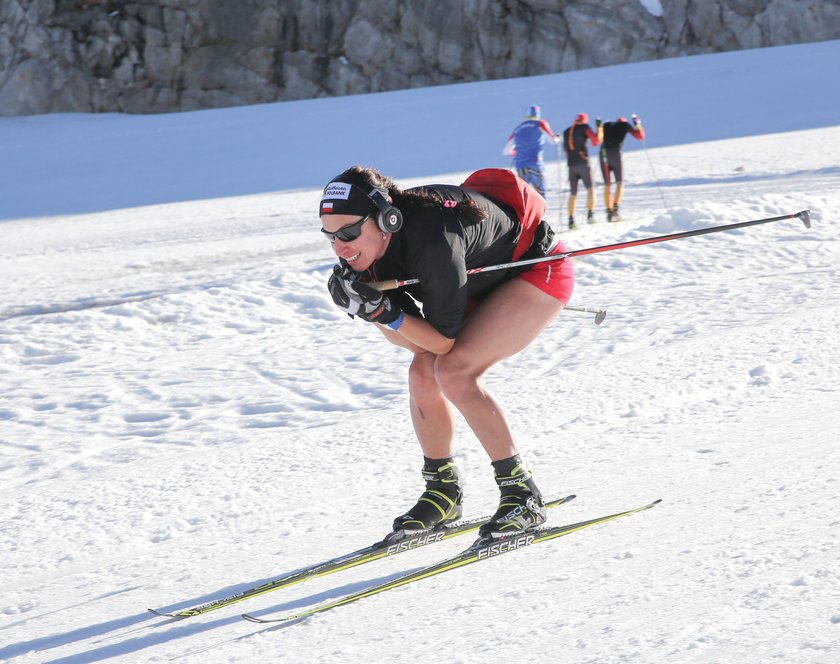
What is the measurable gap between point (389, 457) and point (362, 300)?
1886 millimetres

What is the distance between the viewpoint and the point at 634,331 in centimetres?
727

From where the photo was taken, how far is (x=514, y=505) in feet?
12.5

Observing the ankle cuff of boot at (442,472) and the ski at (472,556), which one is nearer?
the ski at (472,556)

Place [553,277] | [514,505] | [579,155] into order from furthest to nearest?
[579,155]
[553,277]
[514,505]

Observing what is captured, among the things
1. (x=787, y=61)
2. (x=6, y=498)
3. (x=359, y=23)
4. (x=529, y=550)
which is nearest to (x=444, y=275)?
A: (x=529, y=550)

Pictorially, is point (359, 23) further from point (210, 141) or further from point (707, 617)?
point (707, 617)

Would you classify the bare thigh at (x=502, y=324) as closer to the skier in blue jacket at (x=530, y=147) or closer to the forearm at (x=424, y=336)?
the forearm at (x=424, y=336)

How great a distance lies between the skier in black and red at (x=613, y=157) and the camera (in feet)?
44.8

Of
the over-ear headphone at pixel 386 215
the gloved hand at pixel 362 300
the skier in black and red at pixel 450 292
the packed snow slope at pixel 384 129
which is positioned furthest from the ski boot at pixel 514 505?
the packed snow slope at pixel 384 129

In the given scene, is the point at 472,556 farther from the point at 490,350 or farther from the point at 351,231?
the point at 351,231

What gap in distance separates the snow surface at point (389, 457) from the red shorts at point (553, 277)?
0.92 metres

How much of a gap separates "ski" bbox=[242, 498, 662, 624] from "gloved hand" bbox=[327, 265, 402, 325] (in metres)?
0.90

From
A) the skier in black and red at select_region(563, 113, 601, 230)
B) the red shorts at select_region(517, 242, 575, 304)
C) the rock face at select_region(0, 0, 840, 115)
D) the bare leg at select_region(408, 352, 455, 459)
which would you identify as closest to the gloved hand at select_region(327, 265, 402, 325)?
the bare leg at select_region(408, 352, 455, 459)

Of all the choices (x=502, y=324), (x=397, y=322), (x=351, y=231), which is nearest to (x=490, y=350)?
(x=502, y=324)
